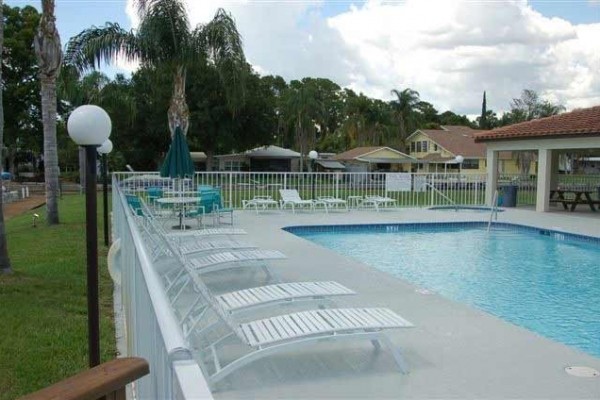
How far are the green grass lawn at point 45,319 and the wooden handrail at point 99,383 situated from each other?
2688mm

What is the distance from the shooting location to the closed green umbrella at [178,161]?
41.0 ft

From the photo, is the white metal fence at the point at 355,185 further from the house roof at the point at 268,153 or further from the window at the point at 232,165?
the window at the point at 232,165

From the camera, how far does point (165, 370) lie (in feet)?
5.30

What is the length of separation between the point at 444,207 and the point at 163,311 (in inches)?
728

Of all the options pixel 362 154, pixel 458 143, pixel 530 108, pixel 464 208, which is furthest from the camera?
pixel 458 143

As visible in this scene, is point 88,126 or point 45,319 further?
point 45,319

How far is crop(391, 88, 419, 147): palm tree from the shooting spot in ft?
192

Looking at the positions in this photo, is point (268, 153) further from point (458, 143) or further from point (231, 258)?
point (231, 258)

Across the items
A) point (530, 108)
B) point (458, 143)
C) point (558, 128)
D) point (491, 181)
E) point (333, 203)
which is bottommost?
point (333, 203)

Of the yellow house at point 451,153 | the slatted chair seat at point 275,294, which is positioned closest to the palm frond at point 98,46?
the slatted chair seat at point 275,294

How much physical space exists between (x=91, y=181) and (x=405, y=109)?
57444mm

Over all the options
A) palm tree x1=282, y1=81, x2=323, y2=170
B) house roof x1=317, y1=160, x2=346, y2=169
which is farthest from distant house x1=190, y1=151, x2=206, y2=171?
house roof x1=317, y1=160, x2=346, y2=169

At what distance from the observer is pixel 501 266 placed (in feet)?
33.7

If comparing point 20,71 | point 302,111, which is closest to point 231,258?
point 20,71
